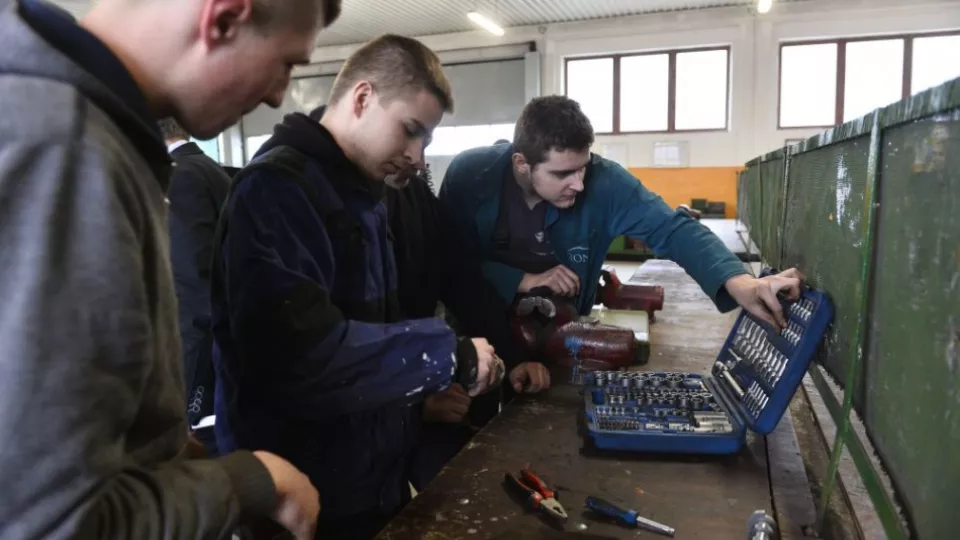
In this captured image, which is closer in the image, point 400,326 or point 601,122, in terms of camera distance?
point 400,326

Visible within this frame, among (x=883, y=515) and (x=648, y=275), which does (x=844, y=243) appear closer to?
(x=883, y=515)

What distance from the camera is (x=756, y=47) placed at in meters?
7.59

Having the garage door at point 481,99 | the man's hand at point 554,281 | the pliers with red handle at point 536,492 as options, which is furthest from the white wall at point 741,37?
the pliers with red handle at point 536,492

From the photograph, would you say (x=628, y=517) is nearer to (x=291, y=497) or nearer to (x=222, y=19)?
(x=291, y=497)

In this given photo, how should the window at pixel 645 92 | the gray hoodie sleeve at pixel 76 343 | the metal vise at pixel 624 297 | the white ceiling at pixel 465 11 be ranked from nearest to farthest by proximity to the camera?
the gray hoodie sleeve at pixel 76 343 → the metal vise at pixel 624 297 → the white ceiling at pixel 465 11 → the window at pixel 645 92

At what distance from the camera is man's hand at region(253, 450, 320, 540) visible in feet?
2.08

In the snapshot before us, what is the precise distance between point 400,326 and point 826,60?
8158 mm

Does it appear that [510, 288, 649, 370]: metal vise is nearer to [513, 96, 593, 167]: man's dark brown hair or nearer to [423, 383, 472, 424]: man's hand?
[423, 383, 472, 424]: man's hand

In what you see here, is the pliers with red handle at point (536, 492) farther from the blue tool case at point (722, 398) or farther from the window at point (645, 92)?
the window at point (645, 92)

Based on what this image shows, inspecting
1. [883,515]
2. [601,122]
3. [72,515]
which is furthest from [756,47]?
[72,515]

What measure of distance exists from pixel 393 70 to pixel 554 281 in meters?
0.78

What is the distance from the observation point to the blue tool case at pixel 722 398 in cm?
103

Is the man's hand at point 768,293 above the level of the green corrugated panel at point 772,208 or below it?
below

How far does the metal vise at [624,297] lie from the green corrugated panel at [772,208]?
1.33 ft
